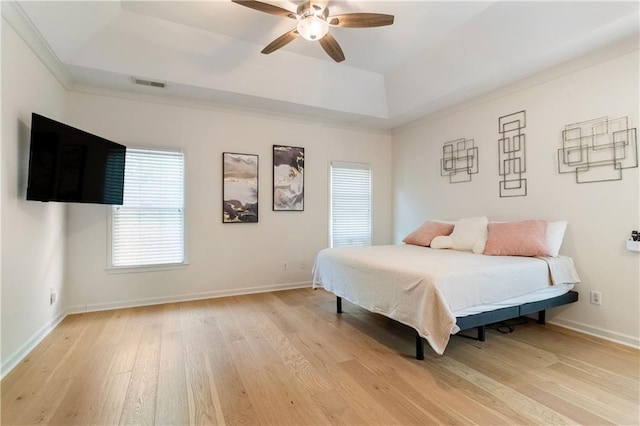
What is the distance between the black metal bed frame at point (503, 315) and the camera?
2.27m

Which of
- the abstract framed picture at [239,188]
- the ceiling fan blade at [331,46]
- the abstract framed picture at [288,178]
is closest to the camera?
A: the ceiling fan blade at [331,46]

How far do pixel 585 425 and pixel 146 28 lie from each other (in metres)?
4.55

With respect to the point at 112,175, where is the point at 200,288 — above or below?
below

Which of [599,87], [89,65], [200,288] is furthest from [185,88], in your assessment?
[599,87]

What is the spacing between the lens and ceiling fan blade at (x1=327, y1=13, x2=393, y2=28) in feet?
8.01

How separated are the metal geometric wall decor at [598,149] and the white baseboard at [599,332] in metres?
1.37

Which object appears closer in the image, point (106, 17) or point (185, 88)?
point (106, 17)

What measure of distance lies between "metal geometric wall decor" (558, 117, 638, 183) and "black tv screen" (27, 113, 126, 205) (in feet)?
15.3

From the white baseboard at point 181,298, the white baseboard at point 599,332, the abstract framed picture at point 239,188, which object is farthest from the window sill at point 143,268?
the white baseboard at point 599,332

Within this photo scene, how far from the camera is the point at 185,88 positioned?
3547mm

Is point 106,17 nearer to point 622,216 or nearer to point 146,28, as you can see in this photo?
point 146,28

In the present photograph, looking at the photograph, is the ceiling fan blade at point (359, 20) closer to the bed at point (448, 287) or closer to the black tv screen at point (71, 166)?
the bed at point (448, 287)

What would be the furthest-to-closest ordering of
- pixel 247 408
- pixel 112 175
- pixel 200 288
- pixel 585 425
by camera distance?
pixel 200 288 → pixel 112 175 → pixel 247 408 → pixel 585 425

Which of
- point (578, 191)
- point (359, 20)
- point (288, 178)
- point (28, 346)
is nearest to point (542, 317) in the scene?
point (578, 191)
